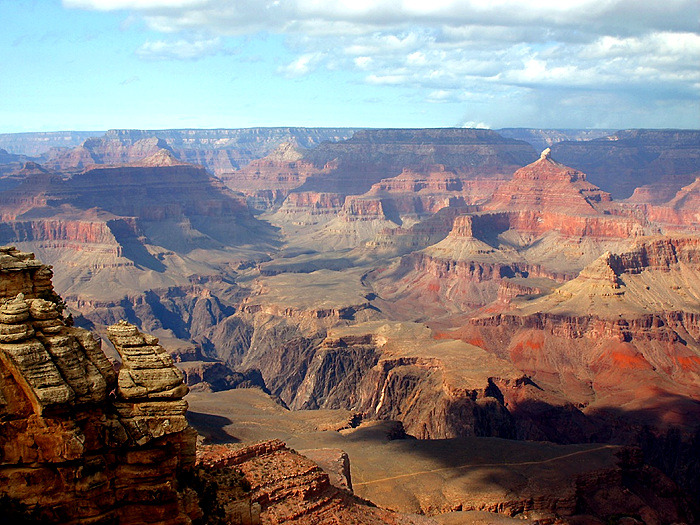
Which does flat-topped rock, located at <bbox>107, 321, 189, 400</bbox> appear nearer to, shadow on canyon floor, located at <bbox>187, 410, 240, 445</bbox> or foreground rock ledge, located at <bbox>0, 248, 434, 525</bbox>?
foreground rock ledge, located at <bbox>0, 248, 434, 525</bbox>

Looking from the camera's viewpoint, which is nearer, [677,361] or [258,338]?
[677,361]

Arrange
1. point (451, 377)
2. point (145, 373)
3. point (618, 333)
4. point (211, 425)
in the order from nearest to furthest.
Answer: point (145, 373) < point (211, 425) < point (451, 377) < point (618, 333)

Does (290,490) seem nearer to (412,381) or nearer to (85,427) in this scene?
(85,427)

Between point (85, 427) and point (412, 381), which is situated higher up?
point (85, 427)

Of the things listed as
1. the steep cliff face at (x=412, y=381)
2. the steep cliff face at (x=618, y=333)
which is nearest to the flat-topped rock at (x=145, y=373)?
the steep cliff face at (x=412, y=381)

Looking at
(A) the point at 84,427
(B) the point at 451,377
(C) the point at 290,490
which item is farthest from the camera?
(B) the point at 451,377

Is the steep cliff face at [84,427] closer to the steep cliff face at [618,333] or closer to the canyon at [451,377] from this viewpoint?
the canyon at [451,377]

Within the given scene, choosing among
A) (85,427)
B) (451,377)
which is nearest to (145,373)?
(85,427)

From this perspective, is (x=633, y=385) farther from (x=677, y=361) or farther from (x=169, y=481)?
(x=169, y=481)

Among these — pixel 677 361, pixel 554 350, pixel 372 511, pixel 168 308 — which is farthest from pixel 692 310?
pixel 168 308
